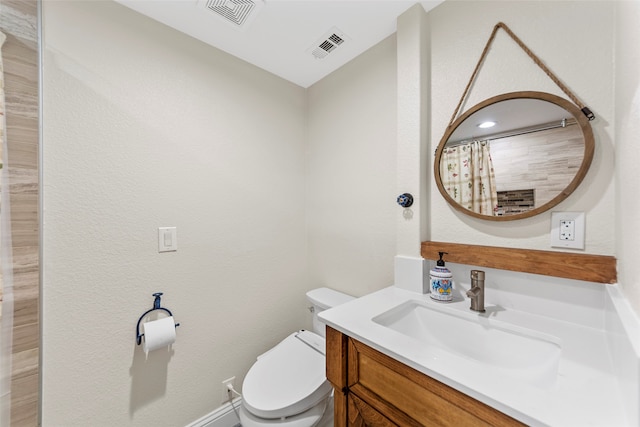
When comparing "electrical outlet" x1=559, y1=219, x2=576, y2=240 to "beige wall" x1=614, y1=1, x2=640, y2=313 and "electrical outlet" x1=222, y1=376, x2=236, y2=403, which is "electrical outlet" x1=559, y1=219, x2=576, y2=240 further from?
"electrical outlet" x1=222, y1=376, x2=236, y2=403

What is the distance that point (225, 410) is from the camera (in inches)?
56.8

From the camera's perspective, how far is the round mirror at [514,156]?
2.80ft

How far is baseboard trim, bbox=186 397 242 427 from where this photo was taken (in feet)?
4.47

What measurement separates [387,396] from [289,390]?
0.56 meters

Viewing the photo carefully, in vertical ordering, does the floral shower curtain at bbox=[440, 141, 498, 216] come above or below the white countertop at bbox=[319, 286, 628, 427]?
above

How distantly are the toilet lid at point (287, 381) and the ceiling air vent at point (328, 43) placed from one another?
174 centimetres

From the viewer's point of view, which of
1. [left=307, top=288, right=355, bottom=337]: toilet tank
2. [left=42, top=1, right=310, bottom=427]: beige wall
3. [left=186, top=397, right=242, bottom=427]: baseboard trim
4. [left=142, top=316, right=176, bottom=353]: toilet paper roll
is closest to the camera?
[left=42, top=1, right=310, bottom=427]: beige wall

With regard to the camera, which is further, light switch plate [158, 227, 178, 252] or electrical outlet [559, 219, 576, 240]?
light switch plate [158, 227, 178, 252]

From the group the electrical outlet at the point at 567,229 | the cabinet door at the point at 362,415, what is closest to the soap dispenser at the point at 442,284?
the electrical outlet at the point at 567,229

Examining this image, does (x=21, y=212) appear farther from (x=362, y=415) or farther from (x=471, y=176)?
(x=471, y=176)

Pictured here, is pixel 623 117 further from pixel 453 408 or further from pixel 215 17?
pixel 215 17

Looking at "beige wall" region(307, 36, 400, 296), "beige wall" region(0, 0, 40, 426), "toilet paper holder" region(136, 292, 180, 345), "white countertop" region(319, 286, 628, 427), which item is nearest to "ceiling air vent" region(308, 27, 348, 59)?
"beige wall" region(307, 36, 400, 296)

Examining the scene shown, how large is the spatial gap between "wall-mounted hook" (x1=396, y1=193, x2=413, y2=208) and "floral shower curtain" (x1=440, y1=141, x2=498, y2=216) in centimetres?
16

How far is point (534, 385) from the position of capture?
0.69m
